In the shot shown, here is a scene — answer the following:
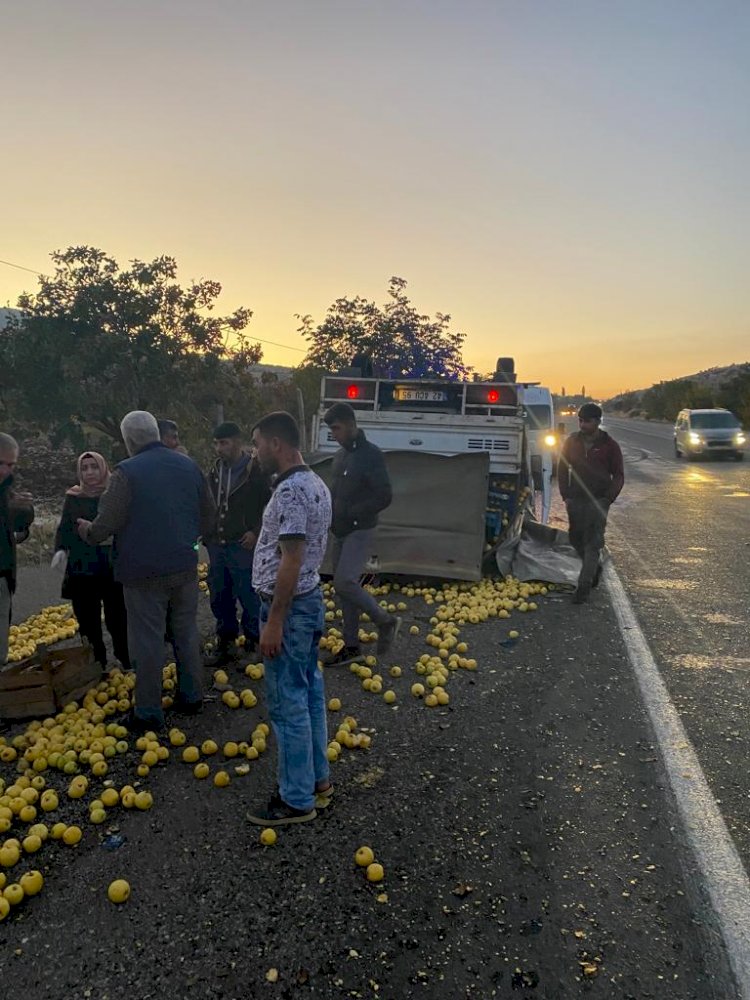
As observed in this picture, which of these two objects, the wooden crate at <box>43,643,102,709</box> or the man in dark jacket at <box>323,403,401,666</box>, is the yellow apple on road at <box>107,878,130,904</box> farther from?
the man in dark jacket at <box>323,403,401,666</box>

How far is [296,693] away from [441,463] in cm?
594

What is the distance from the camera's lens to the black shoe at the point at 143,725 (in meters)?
4.96

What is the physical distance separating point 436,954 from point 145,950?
1.26m

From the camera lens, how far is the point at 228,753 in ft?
15.0

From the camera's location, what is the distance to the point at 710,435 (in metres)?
28.0

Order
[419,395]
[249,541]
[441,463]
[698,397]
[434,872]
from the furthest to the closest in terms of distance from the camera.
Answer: [698,397], [419,395], [441,463], [249,541], [434,872]

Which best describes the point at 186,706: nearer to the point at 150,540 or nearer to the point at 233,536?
the point at 150,540

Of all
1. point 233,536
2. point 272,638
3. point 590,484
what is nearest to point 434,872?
point 272,638

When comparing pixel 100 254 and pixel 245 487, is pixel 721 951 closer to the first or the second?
pixel 245 487

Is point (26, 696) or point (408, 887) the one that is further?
point (26, 696)

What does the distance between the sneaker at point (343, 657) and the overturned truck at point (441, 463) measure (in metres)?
2.52

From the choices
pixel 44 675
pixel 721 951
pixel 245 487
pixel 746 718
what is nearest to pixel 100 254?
pixel 245 487

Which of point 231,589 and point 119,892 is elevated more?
point 231,589

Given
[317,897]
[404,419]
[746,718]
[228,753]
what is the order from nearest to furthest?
1. [317,897]
2. [228,753]
3. [746,718]
4. [404,419]
